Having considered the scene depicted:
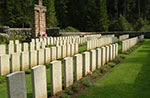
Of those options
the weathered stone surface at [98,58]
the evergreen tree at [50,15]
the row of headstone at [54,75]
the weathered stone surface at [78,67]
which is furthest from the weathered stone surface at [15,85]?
the evergreen tree at [50,15]

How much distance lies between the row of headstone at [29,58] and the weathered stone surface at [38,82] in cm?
253

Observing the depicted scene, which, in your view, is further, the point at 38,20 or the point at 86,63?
the point at 38,20

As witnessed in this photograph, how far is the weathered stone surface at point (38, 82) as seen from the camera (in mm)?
3041

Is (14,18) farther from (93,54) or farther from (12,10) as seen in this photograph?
(93,54)

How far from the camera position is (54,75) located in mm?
3676

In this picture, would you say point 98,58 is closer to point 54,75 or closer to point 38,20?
point 54,75

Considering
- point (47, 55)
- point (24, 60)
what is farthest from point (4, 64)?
point (47, 55)

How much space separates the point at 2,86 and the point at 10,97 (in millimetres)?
2377

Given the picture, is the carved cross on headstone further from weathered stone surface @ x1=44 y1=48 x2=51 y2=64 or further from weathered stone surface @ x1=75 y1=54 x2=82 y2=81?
weathered stone surface @ x1=75 y1=54 x2=82 y2=81

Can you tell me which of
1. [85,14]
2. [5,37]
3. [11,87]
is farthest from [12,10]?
[11,87]

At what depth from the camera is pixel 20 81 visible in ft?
8.63

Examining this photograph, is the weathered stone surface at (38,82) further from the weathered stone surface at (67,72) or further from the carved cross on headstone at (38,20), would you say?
the carved cross on headstone at (38,20)

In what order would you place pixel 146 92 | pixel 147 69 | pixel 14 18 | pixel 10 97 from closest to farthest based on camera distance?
pixel 10 97
pixel 146 92
pixel 147 69
pixel 14 18

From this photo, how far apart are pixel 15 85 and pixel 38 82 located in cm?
65
